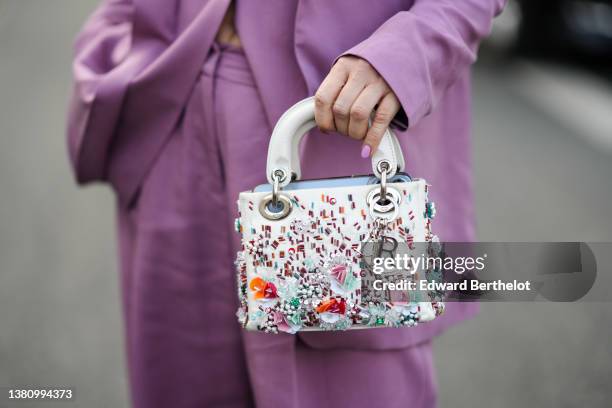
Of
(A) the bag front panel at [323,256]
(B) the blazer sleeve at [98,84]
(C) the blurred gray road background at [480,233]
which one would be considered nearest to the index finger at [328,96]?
(A) the bag front panel at [323,256]

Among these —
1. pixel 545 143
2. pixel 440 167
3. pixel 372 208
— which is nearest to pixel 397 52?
pixel 372 208

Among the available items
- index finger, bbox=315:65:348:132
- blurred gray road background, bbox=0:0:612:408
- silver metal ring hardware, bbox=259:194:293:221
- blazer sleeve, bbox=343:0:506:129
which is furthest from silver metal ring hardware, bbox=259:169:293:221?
blurred gray road background, bbox=0:0:612:408

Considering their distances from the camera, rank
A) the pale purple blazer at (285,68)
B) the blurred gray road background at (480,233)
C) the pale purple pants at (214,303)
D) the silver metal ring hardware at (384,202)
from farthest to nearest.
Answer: the blurred gray road background at (480,233), the pale purple pants at (214,303), the pale purple blazer at (285,68), the silver metal ring hardware at (384,202)

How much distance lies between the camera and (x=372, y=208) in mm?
1041

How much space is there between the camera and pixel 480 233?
366 cm

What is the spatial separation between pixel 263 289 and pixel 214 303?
0.37 m

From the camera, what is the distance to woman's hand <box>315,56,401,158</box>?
108 centimetres

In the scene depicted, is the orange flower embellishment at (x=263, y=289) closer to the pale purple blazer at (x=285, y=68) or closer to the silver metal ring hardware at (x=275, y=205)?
the silver metal ring hardware at (x=275, y=205)

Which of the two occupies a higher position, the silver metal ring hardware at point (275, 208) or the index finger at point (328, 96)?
the index finger at point (328, 96)

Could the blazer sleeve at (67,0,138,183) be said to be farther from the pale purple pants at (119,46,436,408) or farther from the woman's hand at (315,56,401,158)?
the woman's hand at (315,56,401,158)

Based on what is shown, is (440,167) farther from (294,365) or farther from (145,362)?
(145,362)

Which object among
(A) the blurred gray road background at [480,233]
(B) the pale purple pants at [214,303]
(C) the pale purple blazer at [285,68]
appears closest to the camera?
Result: (C) the pale purple blazer at [285,68]

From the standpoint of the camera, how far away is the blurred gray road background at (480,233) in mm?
2680

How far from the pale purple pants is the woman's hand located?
0.22 metres
